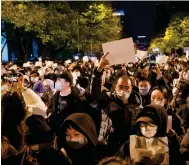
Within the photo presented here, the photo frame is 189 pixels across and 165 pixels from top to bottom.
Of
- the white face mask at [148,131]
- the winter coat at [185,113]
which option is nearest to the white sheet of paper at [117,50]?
the winter coat at [185,113]

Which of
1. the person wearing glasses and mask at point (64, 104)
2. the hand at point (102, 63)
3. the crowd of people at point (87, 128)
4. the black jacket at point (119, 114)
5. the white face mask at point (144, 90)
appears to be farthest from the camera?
the white face mask at point (144, 90)

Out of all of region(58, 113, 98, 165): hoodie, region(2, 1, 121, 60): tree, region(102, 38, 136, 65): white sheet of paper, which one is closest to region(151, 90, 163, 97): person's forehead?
region(102, 38, 136, 65): white sheet of paper

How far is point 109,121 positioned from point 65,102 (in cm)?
113

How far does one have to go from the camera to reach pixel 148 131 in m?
3.93

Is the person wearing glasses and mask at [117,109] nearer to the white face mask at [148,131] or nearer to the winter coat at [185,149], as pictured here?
the winter coat at [185,149]

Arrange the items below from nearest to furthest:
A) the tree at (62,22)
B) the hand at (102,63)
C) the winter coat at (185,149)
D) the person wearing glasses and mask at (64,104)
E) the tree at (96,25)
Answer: the winter coat at (185,149), the person wearing glasses and mask at (64,104), the hand at (102,63), the tree at (62,22), the tree at (96,25)

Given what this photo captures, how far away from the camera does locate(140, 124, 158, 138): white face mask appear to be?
12.8ft

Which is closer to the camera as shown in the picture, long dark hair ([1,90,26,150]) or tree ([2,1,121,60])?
long dark hair ([1,90,26,150])

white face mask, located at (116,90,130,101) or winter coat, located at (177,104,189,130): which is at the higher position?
white face mask, located at (116,90,130,101)

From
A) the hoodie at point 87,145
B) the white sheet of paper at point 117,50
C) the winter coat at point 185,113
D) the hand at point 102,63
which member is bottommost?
the winter coat at point 185,113

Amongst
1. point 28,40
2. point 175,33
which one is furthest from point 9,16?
point 175,33

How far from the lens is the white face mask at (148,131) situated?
12.8 ft

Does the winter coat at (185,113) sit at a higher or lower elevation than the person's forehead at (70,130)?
lower

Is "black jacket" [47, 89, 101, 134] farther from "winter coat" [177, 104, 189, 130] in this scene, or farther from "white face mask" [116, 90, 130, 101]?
"winter coat" [177, 104, 189, 130]
